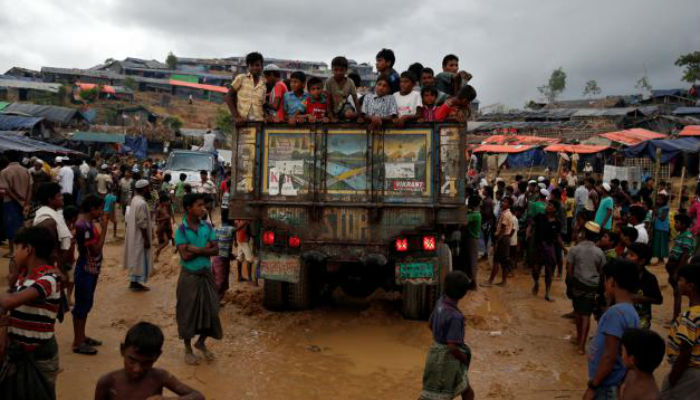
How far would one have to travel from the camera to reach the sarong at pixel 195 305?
5.43m

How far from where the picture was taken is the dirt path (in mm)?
5109

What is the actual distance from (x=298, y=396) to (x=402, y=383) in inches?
38.7

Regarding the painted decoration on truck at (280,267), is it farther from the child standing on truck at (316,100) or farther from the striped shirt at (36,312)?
the striped shirt at (36,312)

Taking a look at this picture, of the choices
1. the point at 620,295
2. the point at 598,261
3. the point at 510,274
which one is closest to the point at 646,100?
the point at 510,274

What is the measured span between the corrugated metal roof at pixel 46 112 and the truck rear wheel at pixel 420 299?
29014 millimetres

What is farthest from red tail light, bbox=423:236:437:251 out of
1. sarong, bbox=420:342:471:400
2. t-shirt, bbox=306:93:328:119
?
sarong, bbox=420:342:471:400

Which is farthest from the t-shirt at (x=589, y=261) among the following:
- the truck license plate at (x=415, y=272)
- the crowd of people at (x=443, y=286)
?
the truck license plate at (x=415, y=272)

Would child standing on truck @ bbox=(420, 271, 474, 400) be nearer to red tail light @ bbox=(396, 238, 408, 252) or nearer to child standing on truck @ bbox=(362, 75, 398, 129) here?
red tail light @ bbox=(396, 238, 408, 252)

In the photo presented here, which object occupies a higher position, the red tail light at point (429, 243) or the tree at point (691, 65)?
the tree at point (691, 65)

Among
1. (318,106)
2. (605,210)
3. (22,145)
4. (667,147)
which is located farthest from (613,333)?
(22,145)

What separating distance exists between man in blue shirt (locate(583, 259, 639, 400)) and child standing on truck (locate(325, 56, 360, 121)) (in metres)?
4.07

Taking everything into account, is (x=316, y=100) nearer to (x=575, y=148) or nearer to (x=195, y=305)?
(x=195, y=305)

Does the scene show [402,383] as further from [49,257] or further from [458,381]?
[49,257]

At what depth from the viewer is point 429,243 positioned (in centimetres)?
639
